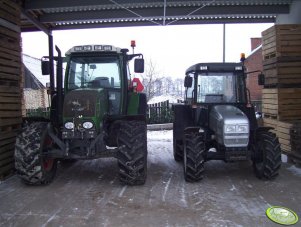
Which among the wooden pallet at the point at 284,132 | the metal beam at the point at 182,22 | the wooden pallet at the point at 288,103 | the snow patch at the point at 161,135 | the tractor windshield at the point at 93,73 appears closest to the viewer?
the tractor windshield at the point at 93,73

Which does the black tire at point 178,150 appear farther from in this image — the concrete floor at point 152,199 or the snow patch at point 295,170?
the snow patch at point 295,170

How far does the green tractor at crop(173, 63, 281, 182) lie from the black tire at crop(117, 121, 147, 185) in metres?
0.82

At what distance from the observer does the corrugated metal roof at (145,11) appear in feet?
31.8

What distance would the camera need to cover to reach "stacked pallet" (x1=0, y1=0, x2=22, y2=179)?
24.7 ft

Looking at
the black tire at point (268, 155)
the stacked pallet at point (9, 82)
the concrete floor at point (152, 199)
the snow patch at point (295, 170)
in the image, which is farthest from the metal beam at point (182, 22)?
the black tire at point (268, 155)

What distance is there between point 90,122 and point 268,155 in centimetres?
318

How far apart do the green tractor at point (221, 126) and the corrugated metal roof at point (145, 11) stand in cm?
264

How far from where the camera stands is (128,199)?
19.4ft

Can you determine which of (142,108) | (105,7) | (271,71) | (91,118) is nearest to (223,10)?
(271,71)

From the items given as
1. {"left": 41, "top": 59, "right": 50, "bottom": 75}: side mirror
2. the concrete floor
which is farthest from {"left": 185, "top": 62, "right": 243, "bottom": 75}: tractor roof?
{"left": 41, "top": 59, "right": 50, "bottom": 75}: side mirror

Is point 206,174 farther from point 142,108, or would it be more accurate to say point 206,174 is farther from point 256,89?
point 256,89

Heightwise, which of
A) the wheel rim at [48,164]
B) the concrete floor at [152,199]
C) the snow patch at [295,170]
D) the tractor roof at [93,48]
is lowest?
the concrete floor at [152,199]

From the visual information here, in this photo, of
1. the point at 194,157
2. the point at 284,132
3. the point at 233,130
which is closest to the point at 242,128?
the point at 233,130

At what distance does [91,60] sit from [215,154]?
305 cm
